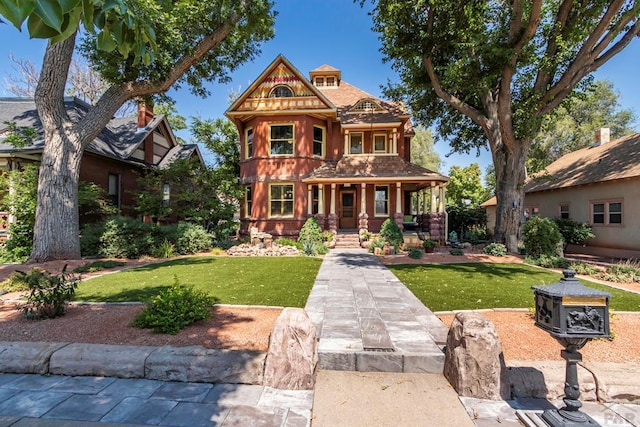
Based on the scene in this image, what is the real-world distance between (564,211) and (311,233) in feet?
47.5

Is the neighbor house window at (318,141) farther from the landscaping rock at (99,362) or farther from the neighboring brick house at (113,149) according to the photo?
the landscaping rock at (99,362)

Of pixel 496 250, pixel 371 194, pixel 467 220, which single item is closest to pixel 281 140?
pixel 371 194

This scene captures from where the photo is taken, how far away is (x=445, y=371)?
341cm

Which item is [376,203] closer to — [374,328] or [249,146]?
[249,146]

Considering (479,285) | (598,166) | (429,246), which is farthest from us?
(598,166)

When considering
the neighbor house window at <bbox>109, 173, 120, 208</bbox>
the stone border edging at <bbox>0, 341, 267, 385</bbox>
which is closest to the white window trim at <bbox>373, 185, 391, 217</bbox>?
the neighbor house window at <bbox>109, 173, 120, 208</bbox>

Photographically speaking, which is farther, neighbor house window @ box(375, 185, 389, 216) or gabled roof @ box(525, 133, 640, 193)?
neighbor house window @ box(375, 185, 389, 216)

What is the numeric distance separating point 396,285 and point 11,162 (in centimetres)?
1659

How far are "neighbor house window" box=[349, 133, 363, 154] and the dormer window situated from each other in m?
4.35

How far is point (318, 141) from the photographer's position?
17906mm

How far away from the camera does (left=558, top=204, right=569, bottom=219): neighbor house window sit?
56.4 ft

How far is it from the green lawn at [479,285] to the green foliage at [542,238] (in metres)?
1.88

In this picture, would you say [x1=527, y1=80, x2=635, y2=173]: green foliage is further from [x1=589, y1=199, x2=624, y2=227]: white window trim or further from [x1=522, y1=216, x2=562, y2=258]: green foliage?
[x1=522, y1=216, x2=562, y2=258]: green foliage

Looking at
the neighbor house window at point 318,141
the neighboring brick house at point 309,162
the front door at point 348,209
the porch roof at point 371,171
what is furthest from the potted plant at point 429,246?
the neighbor house window at point 318,141
